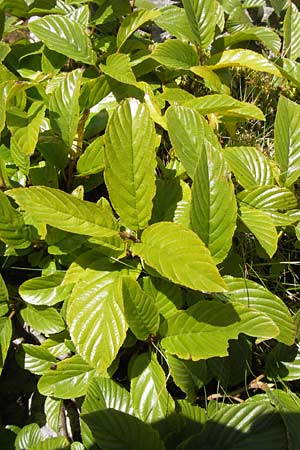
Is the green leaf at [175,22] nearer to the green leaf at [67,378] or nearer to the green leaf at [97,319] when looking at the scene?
the green leaf at [97,319]

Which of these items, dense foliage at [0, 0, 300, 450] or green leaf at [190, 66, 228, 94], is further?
green leaf at [190, 66, 228, 94]

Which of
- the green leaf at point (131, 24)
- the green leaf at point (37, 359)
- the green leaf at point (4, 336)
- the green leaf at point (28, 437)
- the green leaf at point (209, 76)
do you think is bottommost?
the green leaf at point (28, 437)

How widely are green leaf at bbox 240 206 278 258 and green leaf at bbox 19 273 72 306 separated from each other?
49 centimetres

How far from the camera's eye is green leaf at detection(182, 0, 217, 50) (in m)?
1.75

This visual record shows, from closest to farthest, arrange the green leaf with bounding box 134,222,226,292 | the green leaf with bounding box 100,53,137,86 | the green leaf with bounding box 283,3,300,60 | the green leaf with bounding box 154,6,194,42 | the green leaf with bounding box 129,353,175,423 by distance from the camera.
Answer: the green leaf with bounding box 134,222,226,292 < the green leaf with bounding box 129,353,175,423 < the green leaf with bounding box 100,53,137,86 < the green leaf with bounding box 154,6,194,42 < the green leaf with bounding box 283,3,300,60

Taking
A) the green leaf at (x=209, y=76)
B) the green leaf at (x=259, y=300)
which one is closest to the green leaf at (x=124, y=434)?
→ the green leaf at (x=259, y=300)

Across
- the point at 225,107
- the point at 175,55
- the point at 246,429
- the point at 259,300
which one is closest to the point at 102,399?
the point at 246,429

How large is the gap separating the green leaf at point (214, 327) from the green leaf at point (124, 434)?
0.58 feet

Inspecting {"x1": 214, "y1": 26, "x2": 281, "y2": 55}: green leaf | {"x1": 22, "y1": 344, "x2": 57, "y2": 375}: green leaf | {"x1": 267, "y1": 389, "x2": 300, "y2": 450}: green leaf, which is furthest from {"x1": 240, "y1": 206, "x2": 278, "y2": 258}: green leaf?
{"x1": 214, "y1": 26, "x2": 281, "y2": 55}: green leaf

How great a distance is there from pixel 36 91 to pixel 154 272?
736 mm

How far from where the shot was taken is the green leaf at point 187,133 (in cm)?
137

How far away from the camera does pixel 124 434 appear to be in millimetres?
1139

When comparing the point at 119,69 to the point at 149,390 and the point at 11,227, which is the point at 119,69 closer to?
the point at 11,227

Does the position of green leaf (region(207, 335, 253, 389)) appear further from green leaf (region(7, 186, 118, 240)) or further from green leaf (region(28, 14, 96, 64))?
green leaf (region(28, 14, 96, 64))
